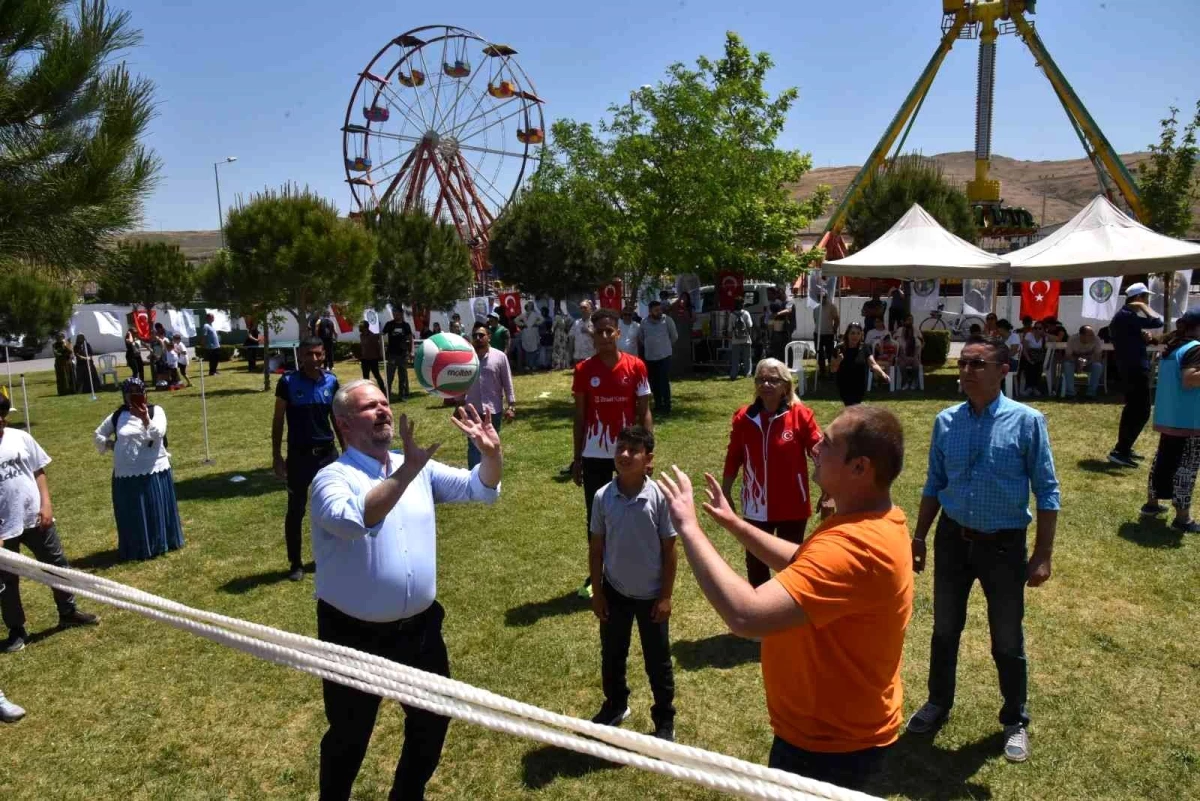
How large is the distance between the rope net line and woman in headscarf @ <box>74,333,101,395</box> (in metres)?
20.4

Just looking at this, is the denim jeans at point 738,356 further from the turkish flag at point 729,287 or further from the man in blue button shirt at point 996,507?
the man in blue button shirt at point 996,507

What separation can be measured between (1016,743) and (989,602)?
2.20ft

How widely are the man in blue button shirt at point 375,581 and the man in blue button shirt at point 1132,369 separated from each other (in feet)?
26.7

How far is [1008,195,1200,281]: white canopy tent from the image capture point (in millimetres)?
12945

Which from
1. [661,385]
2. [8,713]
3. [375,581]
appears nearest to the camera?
[375,581]

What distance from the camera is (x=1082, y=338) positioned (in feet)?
44.3

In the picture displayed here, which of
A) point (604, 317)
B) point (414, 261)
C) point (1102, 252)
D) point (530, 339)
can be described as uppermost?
point (414, 261)

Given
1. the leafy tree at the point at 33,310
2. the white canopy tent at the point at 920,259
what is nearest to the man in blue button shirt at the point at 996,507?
the white canopy tent at the point at 920,259

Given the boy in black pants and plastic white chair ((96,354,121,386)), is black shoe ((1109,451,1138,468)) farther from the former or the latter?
plastic white chair ((96,354,121,386))

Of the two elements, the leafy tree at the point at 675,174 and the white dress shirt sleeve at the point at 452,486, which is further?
the leafy tree at the point at 675,174

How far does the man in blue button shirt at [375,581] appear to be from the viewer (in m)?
2.90

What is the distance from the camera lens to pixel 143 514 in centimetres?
708

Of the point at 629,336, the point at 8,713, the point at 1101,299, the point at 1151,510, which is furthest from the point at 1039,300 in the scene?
the point at 8,713

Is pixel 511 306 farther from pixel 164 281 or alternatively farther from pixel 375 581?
pixel 375 581
